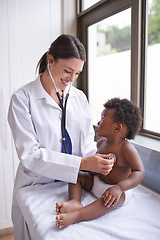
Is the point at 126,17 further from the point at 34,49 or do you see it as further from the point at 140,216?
the point at 140,216

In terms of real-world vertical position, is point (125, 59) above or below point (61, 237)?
above

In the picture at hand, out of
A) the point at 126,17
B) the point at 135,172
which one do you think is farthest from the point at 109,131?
the point at 126,17

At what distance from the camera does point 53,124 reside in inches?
52.4

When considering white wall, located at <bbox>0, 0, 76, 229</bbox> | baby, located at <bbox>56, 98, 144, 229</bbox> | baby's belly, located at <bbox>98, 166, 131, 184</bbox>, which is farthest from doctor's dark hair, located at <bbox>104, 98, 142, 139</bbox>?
white wall, located at <bbox>0, 0, 76, 229</bbox>

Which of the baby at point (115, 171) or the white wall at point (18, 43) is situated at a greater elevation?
the white wall at point (18, 43)

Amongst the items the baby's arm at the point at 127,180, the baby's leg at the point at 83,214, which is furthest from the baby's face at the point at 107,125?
the baby's leg at the point at 83,214

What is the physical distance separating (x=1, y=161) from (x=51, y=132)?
45.4 inches

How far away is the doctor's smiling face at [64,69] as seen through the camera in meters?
1.27

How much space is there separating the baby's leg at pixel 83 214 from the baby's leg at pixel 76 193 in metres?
0.06

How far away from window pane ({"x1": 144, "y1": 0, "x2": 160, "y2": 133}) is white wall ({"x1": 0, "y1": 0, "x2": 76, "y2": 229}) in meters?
0.97

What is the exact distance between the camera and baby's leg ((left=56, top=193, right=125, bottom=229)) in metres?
0.97

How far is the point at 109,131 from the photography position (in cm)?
127

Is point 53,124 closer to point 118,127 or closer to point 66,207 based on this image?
point 118,127

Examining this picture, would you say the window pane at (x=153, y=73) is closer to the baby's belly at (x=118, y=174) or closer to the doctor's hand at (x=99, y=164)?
the baby's belly at (x=118, y=174)
